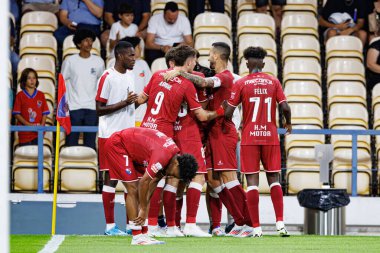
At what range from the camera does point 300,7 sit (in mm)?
16672

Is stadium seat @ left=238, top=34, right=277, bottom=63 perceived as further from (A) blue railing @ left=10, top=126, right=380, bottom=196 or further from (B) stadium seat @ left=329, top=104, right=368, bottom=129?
(A) blue railing @ left=10, top=126, right=380, bottom=196

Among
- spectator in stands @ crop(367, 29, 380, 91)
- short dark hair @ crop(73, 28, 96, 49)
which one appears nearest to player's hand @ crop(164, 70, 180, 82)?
short dark hair @ crop(73, 28, 96, 49)

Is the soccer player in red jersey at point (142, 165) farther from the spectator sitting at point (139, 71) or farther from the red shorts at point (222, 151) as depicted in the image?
the spectator sitting at point (139, 71)

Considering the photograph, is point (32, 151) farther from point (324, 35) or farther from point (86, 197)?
point (324, 35)

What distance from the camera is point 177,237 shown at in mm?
10117

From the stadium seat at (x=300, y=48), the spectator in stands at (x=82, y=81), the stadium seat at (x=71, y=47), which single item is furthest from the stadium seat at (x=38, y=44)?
the stadium seat at (x=300, y=48)

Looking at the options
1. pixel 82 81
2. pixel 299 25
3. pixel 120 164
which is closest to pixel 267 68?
pixel 299 25

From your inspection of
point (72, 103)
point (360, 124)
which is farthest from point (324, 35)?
point (72, 103)

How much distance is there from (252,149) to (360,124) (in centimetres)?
469

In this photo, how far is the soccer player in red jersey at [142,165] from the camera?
329 inches

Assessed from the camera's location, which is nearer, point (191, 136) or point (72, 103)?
point (191, 136)

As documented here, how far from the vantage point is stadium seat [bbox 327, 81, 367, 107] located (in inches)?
586

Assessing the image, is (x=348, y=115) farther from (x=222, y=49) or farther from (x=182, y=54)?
(x=182, y=54)
